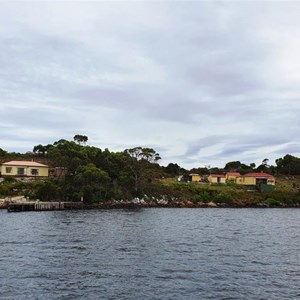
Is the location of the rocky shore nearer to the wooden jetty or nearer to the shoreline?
the shoreline

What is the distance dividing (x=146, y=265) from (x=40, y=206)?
62866 millimetres

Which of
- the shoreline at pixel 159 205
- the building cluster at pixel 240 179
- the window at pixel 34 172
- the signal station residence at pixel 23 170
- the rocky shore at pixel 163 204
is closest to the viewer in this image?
the shoreline at pixel 159 205

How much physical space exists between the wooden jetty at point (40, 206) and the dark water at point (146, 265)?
33.8 m

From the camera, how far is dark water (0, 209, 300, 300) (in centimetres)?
2394

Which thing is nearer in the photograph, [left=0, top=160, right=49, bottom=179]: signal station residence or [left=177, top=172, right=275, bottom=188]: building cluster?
[left=0, top=160, right=49, bottom=179]: signal station residence

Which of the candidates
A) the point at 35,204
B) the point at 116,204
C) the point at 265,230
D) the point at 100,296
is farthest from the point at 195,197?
the point at 100,296

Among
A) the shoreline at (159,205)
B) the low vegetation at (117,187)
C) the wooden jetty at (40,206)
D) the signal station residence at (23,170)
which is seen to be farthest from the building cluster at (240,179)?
the wooden jetty at (40,206)

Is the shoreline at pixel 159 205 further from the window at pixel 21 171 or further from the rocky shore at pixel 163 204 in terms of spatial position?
the window at pixel 21 171

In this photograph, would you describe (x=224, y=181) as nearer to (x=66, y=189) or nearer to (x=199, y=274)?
(x=66, y=189)

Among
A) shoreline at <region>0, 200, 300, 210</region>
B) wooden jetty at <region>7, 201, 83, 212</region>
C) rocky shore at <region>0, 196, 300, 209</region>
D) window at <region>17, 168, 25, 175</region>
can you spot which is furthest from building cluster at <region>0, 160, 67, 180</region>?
Answer: rocky shore at <region>0, 196, 300, 209</region>

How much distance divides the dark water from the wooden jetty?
111ft

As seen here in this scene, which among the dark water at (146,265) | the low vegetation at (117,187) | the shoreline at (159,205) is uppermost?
the low vegetation at (117,187)

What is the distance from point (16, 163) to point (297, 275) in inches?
4010

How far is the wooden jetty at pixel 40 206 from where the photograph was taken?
8350 cm
